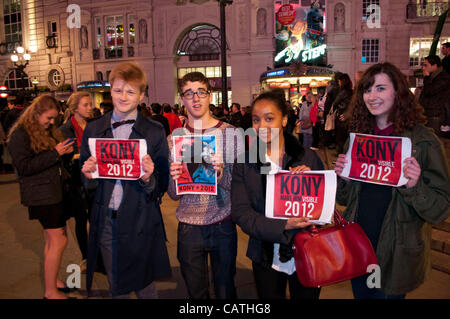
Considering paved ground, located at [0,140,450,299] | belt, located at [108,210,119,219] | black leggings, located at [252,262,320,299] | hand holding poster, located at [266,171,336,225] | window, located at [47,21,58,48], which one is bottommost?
paved ground, located at [0,140,450,299]

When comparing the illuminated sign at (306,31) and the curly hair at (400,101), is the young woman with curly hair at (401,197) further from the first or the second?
the illuminated sign at (306,31)

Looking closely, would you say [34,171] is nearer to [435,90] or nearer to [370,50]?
[435,90]

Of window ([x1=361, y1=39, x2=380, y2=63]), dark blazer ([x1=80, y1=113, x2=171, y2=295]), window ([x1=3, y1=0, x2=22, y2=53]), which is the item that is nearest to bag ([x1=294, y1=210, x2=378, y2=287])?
dark blazer ([x1=80, y1=113, x2=171, y2=295])

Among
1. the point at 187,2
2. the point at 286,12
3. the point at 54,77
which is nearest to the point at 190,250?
the point at 286,12

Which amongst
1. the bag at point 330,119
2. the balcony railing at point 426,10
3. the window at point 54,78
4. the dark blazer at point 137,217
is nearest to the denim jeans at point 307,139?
the bag at point 330,119

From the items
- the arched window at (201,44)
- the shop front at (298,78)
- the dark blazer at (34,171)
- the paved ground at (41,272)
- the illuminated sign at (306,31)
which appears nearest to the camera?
the dark blazer at (34,171)

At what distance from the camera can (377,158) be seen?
7.79 ft

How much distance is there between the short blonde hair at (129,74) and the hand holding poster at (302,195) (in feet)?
4.38

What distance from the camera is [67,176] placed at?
3.81m

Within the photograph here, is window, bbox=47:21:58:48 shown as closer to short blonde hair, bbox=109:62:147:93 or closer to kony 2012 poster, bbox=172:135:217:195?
short blonde hair, bbox=109:62:147:93

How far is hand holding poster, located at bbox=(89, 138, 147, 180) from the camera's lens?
2.59 meters

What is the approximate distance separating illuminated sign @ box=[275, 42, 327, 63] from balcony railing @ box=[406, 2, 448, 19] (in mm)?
5924

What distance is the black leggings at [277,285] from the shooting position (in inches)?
95.6

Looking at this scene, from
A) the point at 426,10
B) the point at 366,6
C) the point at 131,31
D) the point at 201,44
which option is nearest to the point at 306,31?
the point at 366,6
